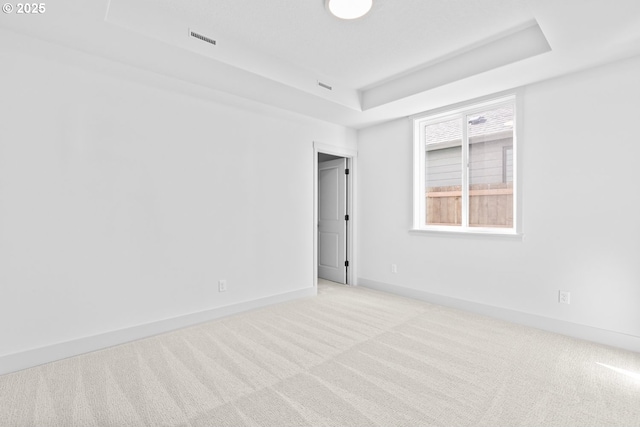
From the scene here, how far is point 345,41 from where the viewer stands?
2.91 m

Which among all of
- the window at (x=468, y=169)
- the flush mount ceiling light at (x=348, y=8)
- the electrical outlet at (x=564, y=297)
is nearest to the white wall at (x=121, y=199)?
the flush mount ceiling light at (x=348, y=8)

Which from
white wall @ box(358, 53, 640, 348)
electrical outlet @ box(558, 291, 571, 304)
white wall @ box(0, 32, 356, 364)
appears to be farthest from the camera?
electrical outlet @ box(558, 291, 571, 304)

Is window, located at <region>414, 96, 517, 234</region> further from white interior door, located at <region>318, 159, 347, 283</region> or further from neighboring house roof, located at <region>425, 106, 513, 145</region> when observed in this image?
white interior door, located at <region>318, 159, 347, 283</region>

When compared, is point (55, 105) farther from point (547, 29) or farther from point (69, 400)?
point (547, 29)

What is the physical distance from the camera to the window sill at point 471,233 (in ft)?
11.2

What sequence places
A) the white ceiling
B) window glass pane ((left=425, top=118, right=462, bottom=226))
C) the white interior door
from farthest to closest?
the white interior door
window glass pane ((left=425, top=118, right=462, bottom=226))
the white ceiling

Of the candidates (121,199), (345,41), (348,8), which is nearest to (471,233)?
(345,41)

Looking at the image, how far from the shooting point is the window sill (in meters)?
3.42

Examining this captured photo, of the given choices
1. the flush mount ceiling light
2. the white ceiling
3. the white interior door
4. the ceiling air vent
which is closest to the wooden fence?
the white ceiling

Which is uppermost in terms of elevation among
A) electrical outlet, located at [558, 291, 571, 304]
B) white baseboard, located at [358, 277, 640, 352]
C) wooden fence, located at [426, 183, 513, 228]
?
wooden fence, located at [426, 183, 513, 228]

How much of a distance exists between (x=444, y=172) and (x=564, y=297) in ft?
6.33

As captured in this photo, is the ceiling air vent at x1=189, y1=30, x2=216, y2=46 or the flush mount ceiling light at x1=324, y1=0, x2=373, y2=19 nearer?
the flush mount ceiling light at x1=324, y1=0, x2=373, y2=19

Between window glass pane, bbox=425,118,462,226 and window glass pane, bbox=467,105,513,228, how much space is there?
171 mm

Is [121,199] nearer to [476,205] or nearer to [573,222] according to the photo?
[476,205]
